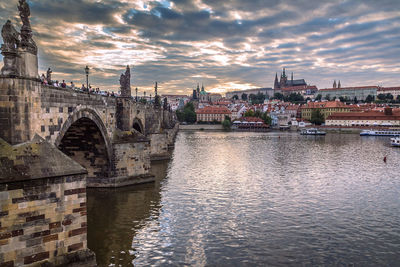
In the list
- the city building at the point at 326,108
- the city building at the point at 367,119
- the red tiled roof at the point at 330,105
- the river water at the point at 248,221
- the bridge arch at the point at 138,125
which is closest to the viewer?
the river water at the point at 248,221

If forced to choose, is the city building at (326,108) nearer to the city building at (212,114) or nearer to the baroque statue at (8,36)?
the city building at (212,114)

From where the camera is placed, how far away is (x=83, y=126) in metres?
20.0

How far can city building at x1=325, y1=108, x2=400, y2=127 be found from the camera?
111 m

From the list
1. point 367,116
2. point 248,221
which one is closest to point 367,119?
point 367,116

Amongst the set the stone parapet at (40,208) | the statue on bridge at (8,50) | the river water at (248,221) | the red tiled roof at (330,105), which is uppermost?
the red tiled roof at (330,105)

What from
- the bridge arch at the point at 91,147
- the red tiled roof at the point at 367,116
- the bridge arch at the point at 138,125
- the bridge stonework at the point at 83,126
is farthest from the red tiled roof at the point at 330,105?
the bridge arch at the point at 91,147

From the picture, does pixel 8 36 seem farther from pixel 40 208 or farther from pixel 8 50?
pixel 40 208

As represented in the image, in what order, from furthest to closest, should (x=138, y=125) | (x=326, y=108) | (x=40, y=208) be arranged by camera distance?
(x=326, y=108) → (x=138, y=125) → (x=40, y=208)

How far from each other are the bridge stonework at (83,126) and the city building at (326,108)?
125534mm

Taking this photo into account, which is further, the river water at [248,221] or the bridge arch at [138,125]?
the bridge arch at [138,125]

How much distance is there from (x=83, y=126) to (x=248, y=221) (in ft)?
37.4

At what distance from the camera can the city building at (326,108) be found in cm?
14000

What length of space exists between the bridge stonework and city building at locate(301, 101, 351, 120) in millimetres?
125534

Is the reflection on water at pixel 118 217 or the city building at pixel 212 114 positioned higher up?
the city building at pixel 212 114
